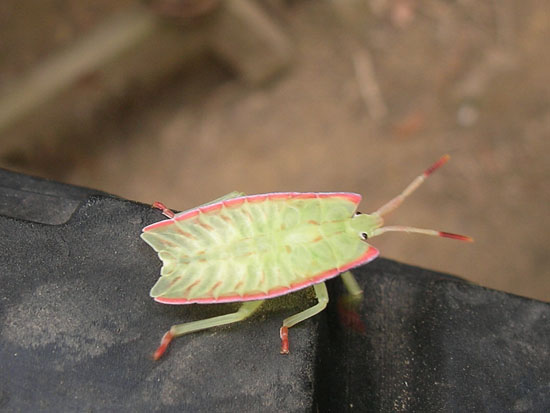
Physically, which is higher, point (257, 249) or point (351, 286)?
point (257, 249)

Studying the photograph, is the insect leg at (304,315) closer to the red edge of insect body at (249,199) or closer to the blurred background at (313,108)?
the red edge of insect body at (249,199)

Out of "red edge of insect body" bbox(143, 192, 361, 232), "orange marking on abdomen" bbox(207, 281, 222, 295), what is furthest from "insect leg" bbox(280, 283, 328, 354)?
"red edge of insect body" bbox(143, 192, 361, 232)

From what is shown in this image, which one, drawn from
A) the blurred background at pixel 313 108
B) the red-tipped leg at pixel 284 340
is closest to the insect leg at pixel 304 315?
the red-tipped leg at pixel 284 340

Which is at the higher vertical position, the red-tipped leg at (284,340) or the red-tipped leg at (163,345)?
the red-tipped leg at (163,345)

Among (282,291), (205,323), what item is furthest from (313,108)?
(205,323)

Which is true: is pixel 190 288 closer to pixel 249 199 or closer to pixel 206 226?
pixel 206 226

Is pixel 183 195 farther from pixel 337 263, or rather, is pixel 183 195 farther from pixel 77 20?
pixel 337 263
